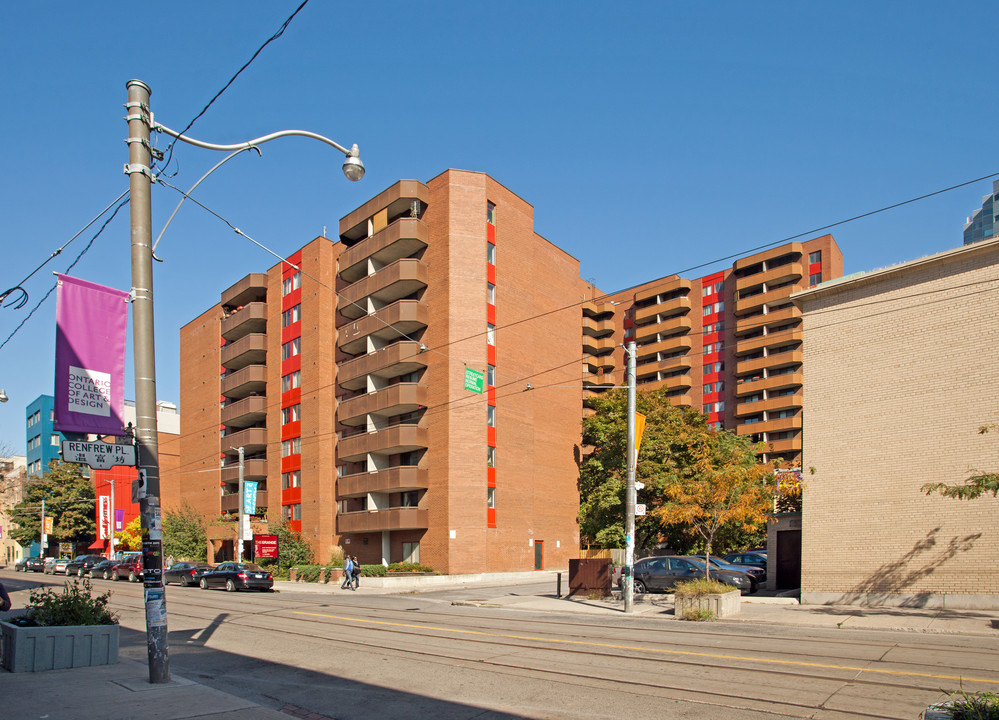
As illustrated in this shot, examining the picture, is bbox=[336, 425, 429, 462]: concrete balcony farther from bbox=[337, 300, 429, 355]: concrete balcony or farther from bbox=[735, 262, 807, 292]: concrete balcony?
bbox=[735, 262, 807, 292]: concrete balcony

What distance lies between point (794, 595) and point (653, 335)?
2502 inches

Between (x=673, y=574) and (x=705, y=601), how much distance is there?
25.4ft

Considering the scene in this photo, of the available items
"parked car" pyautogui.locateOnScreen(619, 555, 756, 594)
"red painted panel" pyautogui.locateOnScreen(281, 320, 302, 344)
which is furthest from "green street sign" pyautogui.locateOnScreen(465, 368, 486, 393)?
"red painted panel" pyautogui.locateOnScreen(281, 320, 302, 344)

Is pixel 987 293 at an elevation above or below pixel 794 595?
above

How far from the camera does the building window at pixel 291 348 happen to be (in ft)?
179

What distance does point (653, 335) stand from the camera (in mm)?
86438

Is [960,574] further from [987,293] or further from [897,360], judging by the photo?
[987,293]

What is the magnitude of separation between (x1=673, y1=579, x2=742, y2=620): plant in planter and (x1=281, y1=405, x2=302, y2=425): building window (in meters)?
39.0

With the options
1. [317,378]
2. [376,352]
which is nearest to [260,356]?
[317,378]

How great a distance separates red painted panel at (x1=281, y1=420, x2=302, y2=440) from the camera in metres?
53.7

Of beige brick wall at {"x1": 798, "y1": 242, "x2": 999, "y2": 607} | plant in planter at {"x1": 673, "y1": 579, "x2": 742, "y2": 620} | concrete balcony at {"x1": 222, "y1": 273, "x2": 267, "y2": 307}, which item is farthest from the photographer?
concrete balcony at {"x1": 222, "y1": 273, "x2": 267, "y2": 307}

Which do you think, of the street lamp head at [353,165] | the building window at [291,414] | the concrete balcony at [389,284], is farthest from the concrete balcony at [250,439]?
the street lamp head at [353,165]

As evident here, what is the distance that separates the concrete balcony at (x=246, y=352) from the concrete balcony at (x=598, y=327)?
3722 cm

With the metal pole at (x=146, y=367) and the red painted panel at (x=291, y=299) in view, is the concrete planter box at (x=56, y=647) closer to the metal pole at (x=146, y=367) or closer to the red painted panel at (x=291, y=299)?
the metal pole at (x=146, y=367)
